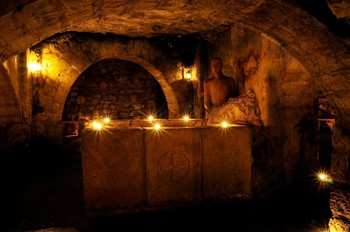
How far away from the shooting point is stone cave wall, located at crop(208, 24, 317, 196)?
2975mm

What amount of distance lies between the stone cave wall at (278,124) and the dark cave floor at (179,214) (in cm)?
24

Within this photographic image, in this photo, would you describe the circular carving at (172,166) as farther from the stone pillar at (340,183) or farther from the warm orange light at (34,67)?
the warm orange light at (34,67)

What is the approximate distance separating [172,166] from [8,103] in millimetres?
3739

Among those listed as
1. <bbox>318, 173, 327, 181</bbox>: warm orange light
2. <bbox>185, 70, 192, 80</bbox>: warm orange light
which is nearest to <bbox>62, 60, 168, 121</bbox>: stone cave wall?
<bbox>185, 70, 192, 80</bbox>: warm orange light

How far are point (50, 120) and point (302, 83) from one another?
509 centimetres

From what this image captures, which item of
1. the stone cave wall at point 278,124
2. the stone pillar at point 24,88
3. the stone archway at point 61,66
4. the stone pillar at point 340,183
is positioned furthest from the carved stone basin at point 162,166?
the stone archway at point 61,66

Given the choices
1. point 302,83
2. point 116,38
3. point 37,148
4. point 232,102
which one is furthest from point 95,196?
point 116,38

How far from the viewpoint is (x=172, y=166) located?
2701mm

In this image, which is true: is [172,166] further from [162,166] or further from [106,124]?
[106,124]

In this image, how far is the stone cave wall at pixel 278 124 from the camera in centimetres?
297

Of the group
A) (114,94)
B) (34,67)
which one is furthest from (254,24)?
(114,94)

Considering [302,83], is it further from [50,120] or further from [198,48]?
[50,120]

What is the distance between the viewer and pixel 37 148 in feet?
17.6

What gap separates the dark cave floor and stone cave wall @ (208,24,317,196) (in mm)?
237
